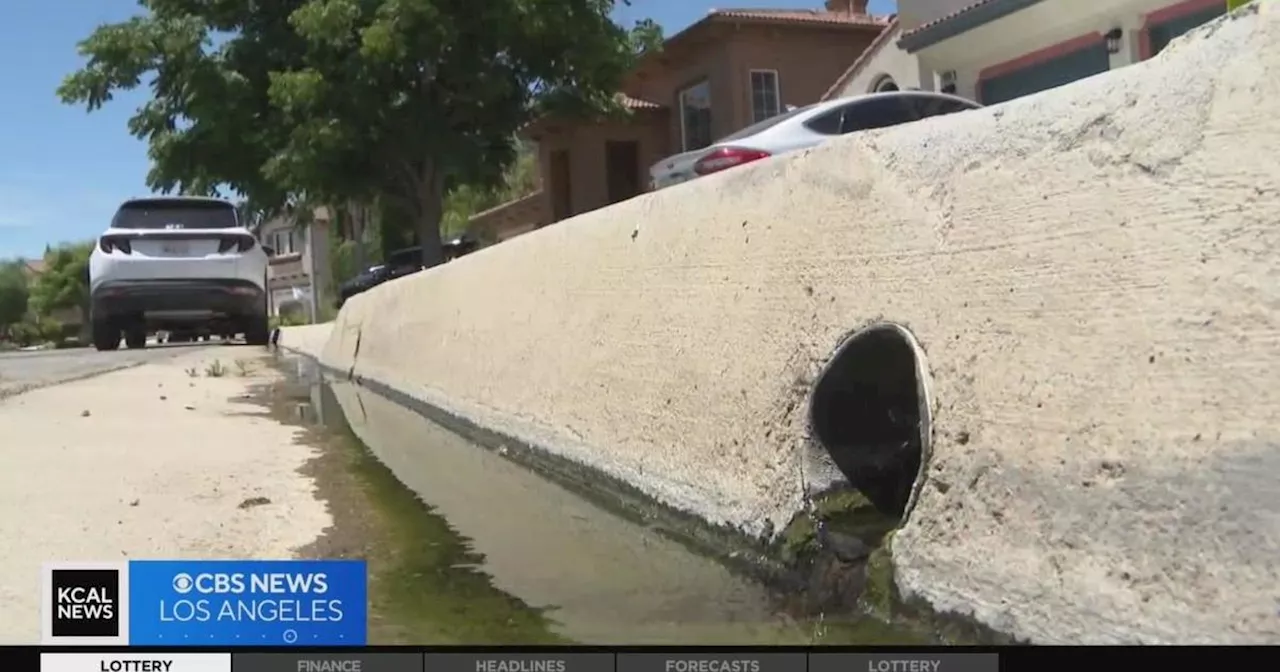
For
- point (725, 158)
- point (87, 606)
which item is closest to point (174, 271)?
point (87, 606)

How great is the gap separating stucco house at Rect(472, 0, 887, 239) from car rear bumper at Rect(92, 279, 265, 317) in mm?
13594

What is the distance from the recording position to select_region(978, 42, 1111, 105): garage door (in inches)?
468

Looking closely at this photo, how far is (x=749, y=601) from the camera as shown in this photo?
9.09 ft

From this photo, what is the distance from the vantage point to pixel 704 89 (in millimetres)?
19750

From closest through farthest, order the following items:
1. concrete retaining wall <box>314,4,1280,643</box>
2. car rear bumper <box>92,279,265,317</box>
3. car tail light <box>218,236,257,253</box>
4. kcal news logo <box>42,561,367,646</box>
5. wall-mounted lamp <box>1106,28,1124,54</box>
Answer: concrete retaining wall <box>314,4,1280,643</box>
kcal news logo <box>42,561,367,646</box>
car rear bumper <box>92,279,265,317</box>
car tail light <box>218,236,257,253</box>
wall-mounted lamp <box>1106,28,1124,54</box>

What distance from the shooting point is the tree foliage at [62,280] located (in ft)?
10.7

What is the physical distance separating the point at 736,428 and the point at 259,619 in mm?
1605

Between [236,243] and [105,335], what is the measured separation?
2.01ft

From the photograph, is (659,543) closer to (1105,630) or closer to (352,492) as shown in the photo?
(352,492)

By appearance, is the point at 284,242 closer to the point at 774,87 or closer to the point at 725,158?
the point at 725,158

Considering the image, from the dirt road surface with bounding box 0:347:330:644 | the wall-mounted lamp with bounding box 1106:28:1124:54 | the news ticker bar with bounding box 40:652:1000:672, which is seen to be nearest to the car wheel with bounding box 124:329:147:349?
the dirt road surface with bounding box 0:347:330:644

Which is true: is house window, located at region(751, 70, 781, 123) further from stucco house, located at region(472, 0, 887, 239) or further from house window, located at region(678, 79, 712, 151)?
house window, located at region(678, 79, 712, 151)

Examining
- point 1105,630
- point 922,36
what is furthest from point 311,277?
point 922,36

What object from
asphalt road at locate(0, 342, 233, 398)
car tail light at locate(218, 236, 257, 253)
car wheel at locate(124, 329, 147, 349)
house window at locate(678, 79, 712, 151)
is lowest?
asphalt road at locate(0, 342, 233, 398)
